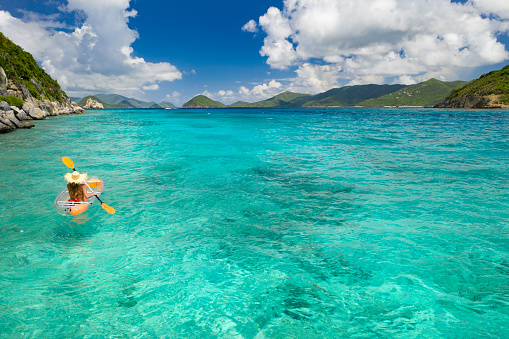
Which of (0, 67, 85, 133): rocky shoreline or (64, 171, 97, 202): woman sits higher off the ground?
(0, 67, 85, 133): rocky shoreline

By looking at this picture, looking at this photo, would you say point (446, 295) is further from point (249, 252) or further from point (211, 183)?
point (211, 183)

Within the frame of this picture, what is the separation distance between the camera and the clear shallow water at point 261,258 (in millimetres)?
6023

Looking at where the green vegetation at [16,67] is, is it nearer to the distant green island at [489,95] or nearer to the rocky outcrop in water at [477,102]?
the rocky outcrop in water at [477,102]

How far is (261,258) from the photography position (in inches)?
332

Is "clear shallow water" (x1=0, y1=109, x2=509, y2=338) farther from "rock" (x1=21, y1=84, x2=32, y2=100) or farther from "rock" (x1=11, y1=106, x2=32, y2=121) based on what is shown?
"rock" (x1=21, y1=84, x2=32, y2=100)

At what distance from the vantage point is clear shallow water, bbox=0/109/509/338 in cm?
602

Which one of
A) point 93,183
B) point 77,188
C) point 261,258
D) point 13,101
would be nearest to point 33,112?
point 13,101

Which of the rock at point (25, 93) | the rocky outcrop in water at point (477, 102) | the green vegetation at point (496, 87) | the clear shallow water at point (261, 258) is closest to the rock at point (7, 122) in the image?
the clear shallow water at point (261, 258)

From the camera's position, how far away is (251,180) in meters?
17.1

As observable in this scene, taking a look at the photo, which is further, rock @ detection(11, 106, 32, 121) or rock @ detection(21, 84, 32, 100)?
rock @ detection(21, 84, 32, 100)

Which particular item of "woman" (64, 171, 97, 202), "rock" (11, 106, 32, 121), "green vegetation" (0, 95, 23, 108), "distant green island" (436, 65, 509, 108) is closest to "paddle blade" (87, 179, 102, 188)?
"woman" (64, 171, 97, 202)

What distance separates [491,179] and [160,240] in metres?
19.9

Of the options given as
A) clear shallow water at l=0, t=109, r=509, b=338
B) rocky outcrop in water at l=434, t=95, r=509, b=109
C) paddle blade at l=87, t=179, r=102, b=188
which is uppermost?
rocky outcrop in water at l=434, t=95, r=509, b=109

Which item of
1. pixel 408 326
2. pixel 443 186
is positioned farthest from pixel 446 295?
pixel 443 186
